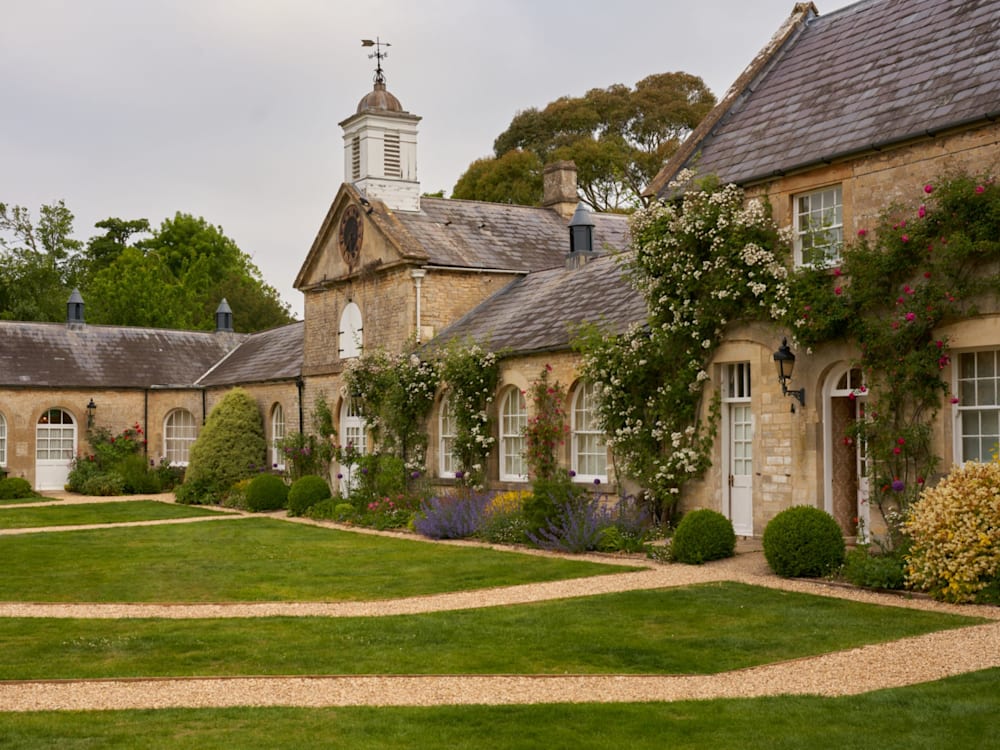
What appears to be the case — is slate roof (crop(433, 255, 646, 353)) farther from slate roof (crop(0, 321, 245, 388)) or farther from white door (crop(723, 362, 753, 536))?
slate roof (crop(0, 321, 245, 388))

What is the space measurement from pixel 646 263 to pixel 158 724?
38.7 feet

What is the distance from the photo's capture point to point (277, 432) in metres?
32.4

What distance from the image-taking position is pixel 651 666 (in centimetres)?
945

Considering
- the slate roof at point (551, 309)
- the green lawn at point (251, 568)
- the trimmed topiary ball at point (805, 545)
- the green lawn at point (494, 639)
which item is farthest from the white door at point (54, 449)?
the trimmed topiary ball at point (805, 545)

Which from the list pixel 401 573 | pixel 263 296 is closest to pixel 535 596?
pixel 401 573

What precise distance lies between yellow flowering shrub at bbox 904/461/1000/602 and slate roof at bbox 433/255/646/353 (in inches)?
293

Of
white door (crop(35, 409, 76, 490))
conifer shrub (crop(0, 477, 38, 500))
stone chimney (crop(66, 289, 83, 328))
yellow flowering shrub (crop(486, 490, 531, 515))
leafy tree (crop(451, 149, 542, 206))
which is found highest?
leafy tree (crop(451, 149, 542, 206))

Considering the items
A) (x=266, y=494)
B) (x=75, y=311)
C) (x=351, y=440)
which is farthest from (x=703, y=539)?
(x=75, y=311)

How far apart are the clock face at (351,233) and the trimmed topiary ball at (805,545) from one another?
16285 millimetres

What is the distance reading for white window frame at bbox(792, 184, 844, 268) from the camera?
15.7 meters

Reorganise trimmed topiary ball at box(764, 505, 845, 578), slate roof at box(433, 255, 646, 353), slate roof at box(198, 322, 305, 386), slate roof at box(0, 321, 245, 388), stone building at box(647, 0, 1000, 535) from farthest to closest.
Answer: slate roof at box(0, 321, 245, 388)
slate roof at box(198, 322, 305, 386)
slate roof at box(433, 255, 646, 353)
stone building at box(647, 0, 1000, 535)
trimmed topiary ball at box(764, 505, 845, 578)

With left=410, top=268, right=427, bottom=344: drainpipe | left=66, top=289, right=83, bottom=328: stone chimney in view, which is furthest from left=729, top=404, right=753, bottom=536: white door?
left=66, top=289, right=83, bottom=328: stone chimney

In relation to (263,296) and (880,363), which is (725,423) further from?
(263,296)

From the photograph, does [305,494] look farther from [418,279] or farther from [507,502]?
[507,502]
